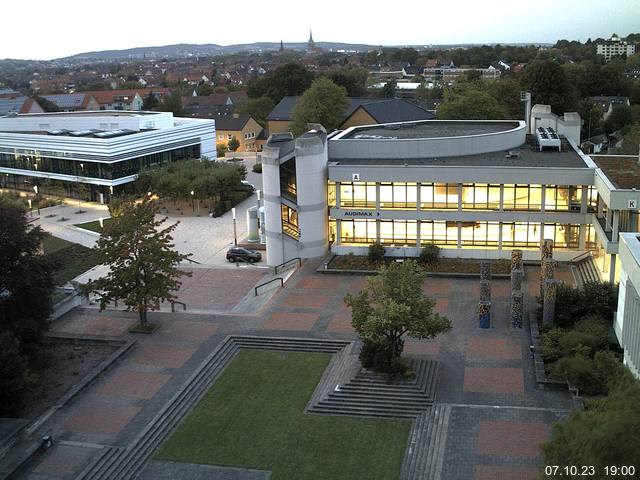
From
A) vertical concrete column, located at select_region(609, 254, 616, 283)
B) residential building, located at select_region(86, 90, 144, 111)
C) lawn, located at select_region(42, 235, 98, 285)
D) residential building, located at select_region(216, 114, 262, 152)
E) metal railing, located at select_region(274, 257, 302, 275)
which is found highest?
residential building, located at select_region(86, 90, 144, 111)

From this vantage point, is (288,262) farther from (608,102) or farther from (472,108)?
(608,102)

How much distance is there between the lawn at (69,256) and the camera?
42.3 metres

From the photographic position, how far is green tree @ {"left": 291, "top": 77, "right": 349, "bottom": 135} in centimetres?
7712

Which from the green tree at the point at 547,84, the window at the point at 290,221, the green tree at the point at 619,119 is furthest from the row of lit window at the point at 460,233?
the green tree at the point at 619,119

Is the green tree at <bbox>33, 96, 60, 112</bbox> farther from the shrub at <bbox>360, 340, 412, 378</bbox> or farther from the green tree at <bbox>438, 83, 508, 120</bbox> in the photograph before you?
the shrub at <bbox>360, 340, 412, 378</bbox>

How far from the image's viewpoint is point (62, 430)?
2369cm

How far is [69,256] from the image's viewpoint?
4641 centimetres

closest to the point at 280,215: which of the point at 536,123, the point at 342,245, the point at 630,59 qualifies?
the point at 342,245

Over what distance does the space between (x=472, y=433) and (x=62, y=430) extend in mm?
13524

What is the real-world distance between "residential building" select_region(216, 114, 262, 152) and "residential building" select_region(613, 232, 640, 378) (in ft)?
248

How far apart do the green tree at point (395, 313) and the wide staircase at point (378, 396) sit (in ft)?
3.29

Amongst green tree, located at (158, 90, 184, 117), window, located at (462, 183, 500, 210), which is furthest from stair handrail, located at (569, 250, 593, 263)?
green tree, located at (158, 90, 184, 117)

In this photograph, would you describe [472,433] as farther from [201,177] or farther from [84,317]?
[201,177]

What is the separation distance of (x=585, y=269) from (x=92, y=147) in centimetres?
4469
